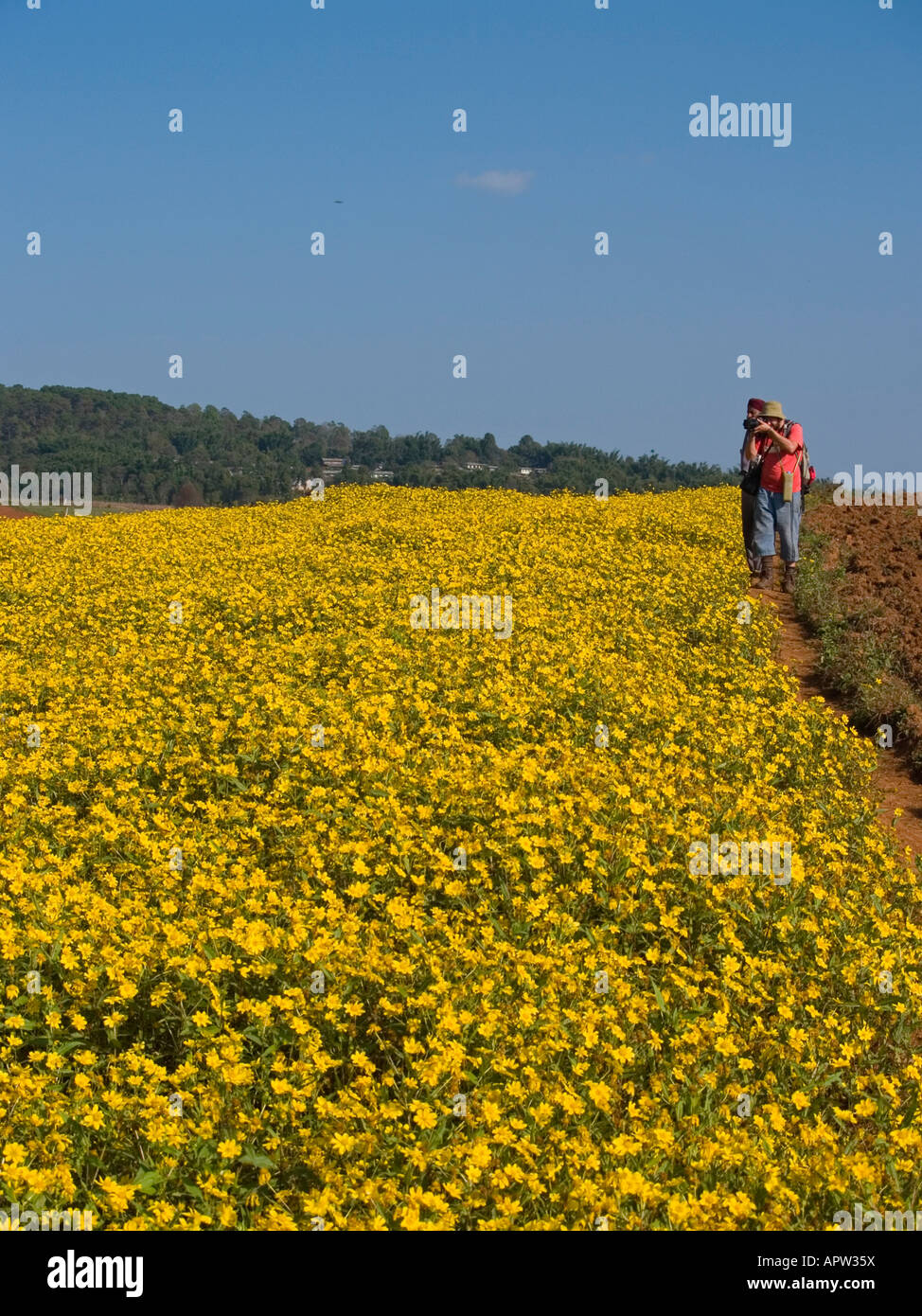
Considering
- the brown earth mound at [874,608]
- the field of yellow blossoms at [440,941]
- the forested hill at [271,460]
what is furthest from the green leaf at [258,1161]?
→ the forested hill at [271,460]

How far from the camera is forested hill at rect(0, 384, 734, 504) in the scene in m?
33.7

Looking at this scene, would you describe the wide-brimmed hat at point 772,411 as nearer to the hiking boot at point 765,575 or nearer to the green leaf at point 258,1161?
the hiking boot at point 765,575

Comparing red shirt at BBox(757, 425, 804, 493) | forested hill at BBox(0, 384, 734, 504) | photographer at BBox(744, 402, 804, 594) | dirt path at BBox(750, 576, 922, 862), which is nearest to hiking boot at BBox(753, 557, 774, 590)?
photographer at BBox(744, 402, 804, 594)

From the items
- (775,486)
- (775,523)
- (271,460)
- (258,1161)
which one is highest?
(271,460)

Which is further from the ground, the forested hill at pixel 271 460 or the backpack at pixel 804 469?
the forested hill at pixel 271 460

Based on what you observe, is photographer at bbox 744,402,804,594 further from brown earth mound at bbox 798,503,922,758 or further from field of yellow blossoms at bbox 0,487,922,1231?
field of yellow blossoms at bbox 0,487,922,1231

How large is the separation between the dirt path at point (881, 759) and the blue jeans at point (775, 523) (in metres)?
0.51

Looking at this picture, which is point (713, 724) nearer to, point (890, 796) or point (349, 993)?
point (890, 796)

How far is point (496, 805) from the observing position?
6648mm

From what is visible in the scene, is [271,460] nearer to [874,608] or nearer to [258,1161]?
[874,608]

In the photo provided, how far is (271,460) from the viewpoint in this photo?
1674 inches

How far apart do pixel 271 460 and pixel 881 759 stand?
115 ft

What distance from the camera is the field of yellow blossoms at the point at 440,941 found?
13.6 ft

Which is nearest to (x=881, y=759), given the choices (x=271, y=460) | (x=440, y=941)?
(x=440, y=941)
